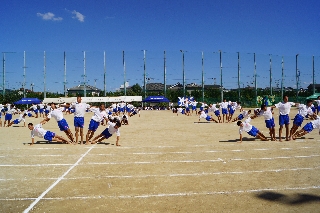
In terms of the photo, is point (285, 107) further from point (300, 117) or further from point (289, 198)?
point (289, 198)

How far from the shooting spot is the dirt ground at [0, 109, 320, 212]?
5.12 metres

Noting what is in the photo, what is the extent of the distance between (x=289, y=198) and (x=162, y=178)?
287 centimetres

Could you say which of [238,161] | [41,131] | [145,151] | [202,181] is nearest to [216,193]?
[202,181]

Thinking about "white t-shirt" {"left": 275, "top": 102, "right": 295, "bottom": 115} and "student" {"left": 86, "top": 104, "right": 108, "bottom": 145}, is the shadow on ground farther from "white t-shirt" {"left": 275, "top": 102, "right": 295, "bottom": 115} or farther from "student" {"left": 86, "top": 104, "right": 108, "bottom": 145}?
"student" {"left": 86, "top": 104, "right": 108, "bottom": 145}

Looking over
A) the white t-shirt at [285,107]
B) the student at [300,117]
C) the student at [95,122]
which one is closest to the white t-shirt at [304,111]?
the student at [300,117]

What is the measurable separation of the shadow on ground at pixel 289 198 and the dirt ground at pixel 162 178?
17mm

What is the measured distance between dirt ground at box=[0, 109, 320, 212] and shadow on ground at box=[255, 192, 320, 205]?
0.02 m

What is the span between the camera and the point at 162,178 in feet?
22.5

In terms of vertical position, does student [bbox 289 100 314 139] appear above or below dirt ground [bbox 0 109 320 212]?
above

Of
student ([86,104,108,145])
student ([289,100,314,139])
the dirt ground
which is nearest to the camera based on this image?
the dirt ground

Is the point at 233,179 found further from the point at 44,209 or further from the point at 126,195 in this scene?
the point at 44,209

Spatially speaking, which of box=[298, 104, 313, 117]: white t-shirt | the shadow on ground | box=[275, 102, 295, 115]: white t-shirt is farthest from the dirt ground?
box=[298, 104, 313, 117]: white t-shirt

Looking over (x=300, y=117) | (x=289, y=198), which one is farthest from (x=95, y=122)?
(x=300, y=117)

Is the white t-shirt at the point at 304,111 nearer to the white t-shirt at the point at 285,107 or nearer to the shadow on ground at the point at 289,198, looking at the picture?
the white t-shirt at the point at 285,107
